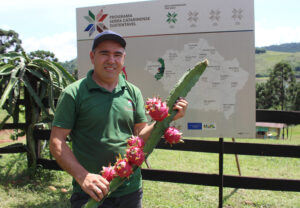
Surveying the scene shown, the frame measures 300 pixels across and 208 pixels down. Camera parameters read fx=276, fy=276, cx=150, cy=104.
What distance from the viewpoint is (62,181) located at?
509cm

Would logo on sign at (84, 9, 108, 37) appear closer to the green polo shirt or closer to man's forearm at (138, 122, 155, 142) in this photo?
the green polo shirt

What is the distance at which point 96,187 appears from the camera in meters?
1.67

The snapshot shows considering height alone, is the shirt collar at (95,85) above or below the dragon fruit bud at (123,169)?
above

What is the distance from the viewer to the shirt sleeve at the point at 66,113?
193 cm

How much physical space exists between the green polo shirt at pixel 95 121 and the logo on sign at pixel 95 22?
2.36 meters

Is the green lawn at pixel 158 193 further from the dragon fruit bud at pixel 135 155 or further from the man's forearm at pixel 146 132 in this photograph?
the dragon fruit bud at pixel 135 155

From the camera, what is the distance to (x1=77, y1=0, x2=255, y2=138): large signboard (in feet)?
12.3

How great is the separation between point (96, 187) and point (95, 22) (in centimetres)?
324

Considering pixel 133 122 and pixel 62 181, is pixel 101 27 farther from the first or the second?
pixel 62 181

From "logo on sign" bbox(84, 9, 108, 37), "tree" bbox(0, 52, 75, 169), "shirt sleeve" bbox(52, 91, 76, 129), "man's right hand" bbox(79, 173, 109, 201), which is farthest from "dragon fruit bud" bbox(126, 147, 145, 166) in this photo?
"tree" bbox(0, 52, 75, 169)

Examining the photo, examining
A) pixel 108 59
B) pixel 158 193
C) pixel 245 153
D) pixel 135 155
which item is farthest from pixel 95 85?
pixel 158 193

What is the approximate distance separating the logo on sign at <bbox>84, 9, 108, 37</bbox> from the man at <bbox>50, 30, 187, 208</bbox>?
2.28 m

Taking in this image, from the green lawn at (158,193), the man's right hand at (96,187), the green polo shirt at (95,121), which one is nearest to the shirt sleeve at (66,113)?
the green polo shirt at (95,121)

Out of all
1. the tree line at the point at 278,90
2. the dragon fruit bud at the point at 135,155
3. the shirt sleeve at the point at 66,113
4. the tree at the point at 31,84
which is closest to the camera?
the dragon fruit bud at the point at 135,155
